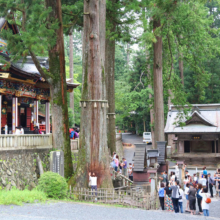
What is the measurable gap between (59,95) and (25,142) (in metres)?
3.02

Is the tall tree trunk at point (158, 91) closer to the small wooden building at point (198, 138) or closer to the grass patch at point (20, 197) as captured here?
the small wooden building at point (198, 138)

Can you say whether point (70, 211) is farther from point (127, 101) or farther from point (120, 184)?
point (127, 101)

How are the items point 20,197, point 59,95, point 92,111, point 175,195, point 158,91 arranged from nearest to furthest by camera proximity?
point 20,197, point 175,195, point 92,111, point 59,95, point 158,91

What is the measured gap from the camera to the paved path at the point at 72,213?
1117cm

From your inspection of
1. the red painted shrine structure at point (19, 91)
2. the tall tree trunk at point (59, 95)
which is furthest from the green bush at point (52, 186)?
the red painted shrine structure at point (19, 91)

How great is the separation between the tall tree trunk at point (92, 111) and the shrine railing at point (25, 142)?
8.71 feet

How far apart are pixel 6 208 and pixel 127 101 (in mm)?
32052

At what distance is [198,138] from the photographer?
3316cm

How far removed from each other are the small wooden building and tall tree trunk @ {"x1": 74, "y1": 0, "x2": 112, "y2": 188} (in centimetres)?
1685

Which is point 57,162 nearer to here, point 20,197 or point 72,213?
point 20,197

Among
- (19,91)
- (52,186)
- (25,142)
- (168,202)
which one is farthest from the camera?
(19,91)

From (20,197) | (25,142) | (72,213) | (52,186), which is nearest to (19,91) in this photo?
(25,142)

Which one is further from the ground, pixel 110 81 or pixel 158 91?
pixel 110 81

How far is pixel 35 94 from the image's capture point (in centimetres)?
2434
